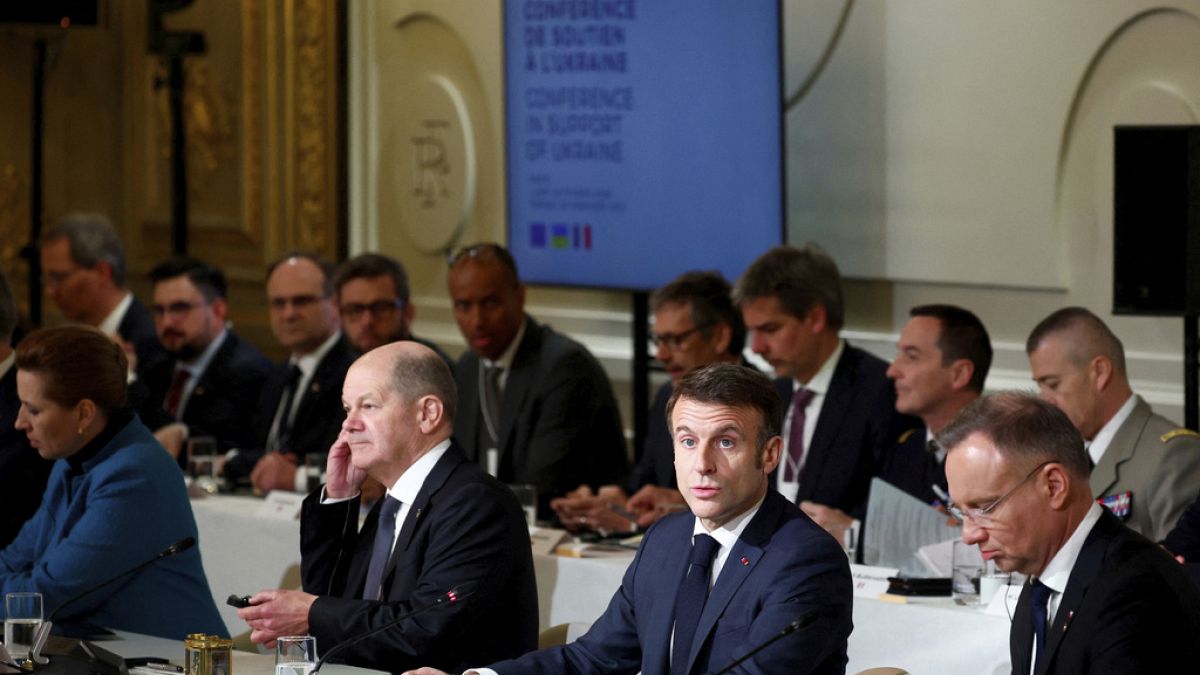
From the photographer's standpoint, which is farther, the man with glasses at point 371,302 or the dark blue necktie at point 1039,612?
the man with glasses at point 371,302

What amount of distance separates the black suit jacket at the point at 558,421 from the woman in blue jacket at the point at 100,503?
1468 mm

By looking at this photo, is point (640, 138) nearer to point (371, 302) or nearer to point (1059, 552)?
point (371, 302)

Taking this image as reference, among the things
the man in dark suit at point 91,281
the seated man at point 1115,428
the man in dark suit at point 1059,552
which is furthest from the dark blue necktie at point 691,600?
the man in dark suit at point 91,281

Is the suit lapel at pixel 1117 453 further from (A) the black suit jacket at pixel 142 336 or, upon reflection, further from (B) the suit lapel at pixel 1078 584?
(A) the black suit jacket at pixel 142 336

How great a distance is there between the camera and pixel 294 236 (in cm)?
826

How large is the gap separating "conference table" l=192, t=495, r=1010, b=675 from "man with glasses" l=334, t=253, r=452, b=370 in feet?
2.44

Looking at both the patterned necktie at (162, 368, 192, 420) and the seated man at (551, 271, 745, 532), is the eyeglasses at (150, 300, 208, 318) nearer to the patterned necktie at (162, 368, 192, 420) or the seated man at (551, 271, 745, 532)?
the patterned necktie at (162, 368, 192, 420)

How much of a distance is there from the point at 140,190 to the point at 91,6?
1.22 m

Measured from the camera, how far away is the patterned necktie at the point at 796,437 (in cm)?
503

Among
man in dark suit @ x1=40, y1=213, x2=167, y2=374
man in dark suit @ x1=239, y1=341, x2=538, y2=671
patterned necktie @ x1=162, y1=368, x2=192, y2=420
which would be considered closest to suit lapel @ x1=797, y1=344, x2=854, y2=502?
man in dark suit @ x1=239, y1=341, x2=538, y2=671

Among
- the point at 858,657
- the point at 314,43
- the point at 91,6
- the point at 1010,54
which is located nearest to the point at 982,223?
the point at 1010,54

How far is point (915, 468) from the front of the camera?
476cm

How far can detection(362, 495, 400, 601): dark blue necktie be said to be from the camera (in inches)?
144

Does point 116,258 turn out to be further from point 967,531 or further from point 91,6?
point 967,531
